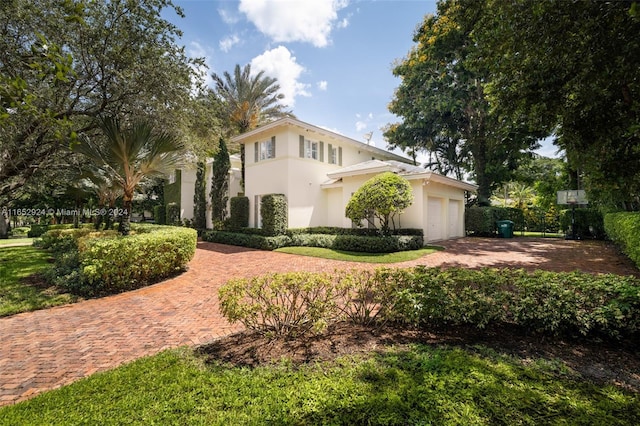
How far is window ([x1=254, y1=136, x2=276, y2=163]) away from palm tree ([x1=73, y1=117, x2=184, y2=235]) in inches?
300

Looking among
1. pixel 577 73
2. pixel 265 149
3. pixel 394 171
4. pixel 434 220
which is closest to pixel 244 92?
pixel 265 149

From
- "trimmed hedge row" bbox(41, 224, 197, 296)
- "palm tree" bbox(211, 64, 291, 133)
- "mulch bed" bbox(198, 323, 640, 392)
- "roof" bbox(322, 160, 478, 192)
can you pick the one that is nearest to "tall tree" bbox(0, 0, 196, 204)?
"trimmed hedge row" bbox(41, 224, 197, 296)

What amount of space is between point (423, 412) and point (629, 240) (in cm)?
958

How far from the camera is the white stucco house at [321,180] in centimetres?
1445

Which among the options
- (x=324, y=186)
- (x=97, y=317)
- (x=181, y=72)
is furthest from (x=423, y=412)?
(x=324, y=186)

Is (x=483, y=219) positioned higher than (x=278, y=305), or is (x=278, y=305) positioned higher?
(x=483, y=219)

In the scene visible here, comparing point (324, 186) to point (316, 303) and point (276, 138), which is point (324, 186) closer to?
point (276, 138)

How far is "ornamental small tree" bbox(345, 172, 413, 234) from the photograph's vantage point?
39.1 feet

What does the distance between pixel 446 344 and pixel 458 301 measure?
27.2 inches

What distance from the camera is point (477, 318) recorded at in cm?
418

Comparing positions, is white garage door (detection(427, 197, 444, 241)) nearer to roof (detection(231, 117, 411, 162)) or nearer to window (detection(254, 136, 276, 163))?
roof (detection(231, 117, 411, 162))

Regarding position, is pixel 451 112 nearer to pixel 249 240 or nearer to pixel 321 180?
pixel 321 180

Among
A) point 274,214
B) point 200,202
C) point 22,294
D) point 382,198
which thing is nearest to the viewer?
point 22,294

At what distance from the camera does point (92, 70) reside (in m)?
8.49
